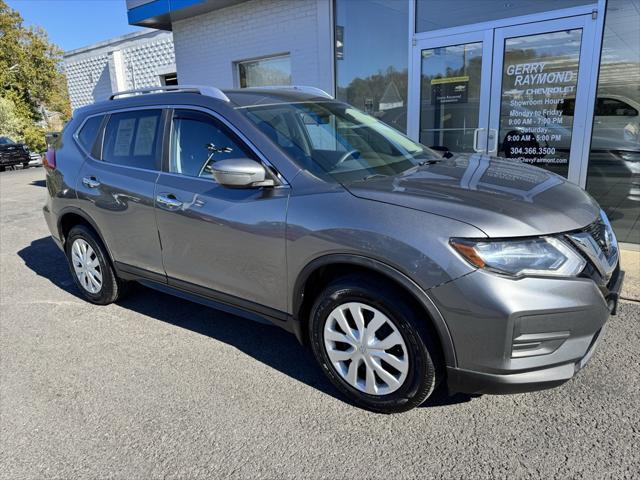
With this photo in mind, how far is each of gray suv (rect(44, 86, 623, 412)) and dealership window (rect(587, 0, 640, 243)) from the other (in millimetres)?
3061

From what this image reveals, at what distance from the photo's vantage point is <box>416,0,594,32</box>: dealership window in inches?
229

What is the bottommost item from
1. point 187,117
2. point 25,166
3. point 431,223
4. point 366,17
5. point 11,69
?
point 25,166

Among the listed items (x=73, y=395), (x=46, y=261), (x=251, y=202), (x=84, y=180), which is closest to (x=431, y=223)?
(x=251, y=202)

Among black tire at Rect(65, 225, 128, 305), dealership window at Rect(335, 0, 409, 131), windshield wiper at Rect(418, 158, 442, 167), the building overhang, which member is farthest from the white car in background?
the building overhang

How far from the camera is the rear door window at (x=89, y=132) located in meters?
4.25

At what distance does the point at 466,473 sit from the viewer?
2.30 meters

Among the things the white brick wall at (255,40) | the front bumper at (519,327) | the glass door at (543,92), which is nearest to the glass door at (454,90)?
the glass door at (543,92)

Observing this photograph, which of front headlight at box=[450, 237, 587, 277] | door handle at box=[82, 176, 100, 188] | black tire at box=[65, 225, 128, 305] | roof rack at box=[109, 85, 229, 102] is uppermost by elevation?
roof rack at box=[109, 85, 229, 102]

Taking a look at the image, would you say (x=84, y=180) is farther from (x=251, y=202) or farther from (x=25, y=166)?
(x=25, y=166)

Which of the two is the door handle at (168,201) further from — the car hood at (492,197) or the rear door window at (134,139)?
the car hood at (492,197)

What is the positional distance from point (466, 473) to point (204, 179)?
7.63 feet

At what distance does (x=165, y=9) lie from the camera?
30.7 ft

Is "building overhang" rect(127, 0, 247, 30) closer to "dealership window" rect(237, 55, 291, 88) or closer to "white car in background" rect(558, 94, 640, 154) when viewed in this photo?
"dealership window" rect(237, 55, 291, 88)

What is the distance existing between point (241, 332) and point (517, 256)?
2327 millimetres
